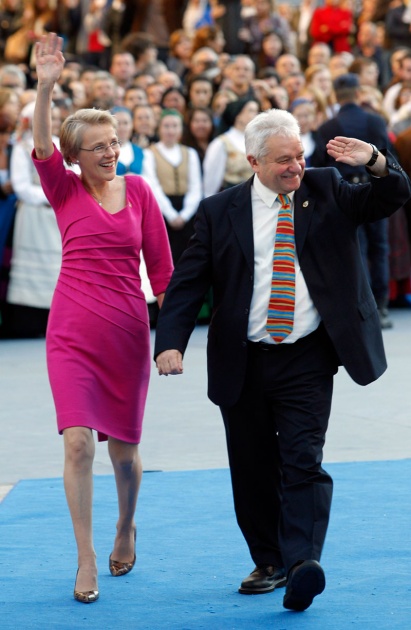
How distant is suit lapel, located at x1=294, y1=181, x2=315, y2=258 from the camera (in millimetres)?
4914

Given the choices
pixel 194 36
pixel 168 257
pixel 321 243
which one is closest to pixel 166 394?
pixel 168 257

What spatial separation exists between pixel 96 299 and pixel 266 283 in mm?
679

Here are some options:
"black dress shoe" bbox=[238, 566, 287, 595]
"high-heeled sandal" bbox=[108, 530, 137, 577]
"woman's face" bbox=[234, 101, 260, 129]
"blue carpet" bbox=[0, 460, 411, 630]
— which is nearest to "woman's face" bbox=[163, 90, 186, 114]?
"woman's face" bbox=[234, 101, 260, 129]

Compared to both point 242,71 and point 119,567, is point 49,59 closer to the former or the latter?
point 119,567

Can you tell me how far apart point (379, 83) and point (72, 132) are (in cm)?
1219

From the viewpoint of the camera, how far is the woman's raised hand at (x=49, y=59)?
16.9 ft

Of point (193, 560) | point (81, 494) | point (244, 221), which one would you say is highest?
point (244, 221)

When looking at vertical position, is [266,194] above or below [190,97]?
above

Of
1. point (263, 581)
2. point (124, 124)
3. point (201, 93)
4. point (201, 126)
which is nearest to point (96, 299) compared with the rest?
point (263, 581)

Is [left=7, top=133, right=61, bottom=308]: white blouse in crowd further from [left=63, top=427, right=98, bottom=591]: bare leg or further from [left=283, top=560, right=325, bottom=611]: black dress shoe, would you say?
[left=283, top=560, right=325, bottom=611]: black dress shoe

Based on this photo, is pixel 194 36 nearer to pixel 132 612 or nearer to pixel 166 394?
pixel 166 394

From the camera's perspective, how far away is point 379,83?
17.0 m

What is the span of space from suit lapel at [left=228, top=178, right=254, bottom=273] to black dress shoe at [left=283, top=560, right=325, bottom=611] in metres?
1.05

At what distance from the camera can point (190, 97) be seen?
539 inches
